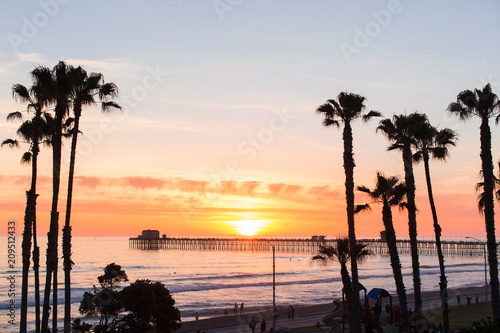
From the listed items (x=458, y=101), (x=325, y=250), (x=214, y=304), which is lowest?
(x=214, y=304)

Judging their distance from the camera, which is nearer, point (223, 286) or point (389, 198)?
point (389, 198)

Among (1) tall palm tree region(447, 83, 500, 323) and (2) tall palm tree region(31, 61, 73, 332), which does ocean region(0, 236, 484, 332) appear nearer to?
(2) tall palm tree region(31, 61, 73, 332)

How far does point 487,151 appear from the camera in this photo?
79.1ft

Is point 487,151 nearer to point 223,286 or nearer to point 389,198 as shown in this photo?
point 389,198

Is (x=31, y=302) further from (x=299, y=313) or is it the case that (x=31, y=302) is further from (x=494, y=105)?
(x=494, y=105)

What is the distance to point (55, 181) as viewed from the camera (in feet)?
75.6

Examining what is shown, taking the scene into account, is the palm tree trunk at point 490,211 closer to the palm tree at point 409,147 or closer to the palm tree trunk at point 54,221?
the palm tree at point 409,147

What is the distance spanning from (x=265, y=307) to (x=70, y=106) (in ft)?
153

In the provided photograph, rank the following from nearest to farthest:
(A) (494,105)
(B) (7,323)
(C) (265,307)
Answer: (A) (494,105) → (B) (7,323) → (C) (265,307)

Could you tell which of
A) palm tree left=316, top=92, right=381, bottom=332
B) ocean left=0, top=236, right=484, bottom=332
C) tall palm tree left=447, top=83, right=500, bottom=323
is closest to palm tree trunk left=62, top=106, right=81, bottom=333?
palm tree left=316, top=92, right=381, bottom=332

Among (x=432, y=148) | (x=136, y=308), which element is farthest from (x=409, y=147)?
(x=136, y=308)

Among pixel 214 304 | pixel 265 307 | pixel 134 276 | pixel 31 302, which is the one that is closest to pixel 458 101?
pixel 265 307

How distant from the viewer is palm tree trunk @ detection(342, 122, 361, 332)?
2548cm

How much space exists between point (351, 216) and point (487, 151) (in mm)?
6956
